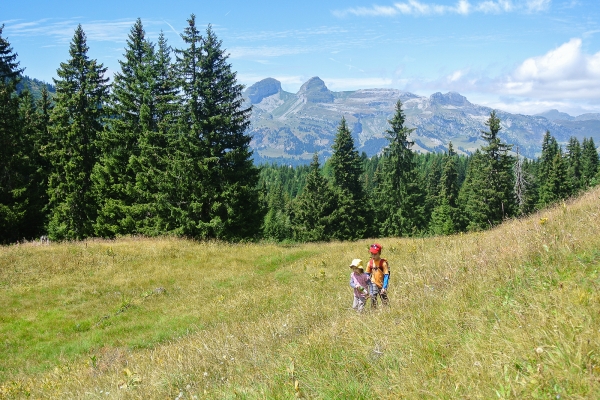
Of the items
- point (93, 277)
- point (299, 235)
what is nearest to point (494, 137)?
point (299, 235)

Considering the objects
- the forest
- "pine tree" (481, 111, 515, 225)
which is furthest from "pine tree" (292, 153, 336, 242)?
"pine tree" (481, 111, 515, 225)

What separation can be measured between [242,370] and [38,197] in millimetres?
31378

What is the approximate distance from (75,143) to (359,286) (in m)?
29.5

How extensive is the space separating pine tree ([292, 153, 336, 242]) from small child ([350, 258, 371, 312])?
36180mm

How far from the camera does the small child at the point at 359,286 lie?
6.62 meters

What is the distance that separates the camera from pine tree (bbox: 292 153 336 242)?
144 ft

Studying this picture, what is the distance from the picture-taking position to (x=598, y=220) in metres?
6.30

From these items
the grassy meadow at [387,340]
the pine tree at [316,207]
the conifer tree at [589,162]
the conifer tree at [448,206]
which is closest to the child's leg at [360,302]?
the grassy meadow at [387,340]

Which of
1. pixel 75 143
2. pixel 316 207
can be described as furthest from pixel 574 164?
pixel 75 143

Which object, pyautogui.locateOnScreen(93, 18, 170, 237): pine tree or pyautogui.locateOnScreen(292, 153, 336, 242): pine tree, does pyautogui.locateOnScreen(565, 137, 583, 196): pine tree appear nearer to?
pyautogui.locateOnScreen(292, 153, 336, 242): pine tree

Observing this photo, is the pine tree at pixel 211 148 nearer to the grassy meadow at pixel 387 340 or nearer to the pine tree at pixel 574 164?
the grassy meadow at pixel 387 340

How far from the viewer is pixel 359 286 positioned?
255 inches

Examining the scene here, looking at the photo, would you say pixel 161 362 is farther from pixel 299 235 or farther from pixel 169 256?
pixel 299 235

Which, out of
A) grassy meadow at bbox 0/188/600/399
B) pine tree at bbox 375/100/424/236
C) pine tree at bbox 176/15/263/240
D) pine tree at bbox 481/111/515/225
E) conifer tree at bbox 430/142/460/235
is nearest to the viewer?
grassy meadow at bbox 0/188/600/399
